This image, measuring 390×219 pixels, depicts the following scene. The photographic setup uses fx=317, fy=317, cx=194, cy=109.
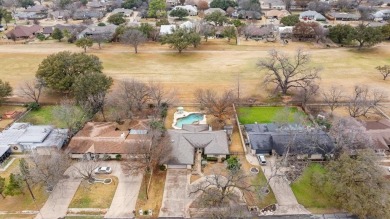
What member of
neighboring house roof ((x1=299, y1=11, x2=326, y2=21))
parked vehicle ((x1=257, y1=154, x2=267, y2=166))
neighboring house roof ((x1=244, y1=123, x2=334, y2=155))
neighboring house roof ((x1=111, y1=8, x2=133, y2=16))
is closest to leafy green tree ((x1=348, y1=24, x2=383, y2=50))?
neighboring house roof ((x1=299, y1=11, x2=326, y2=21))

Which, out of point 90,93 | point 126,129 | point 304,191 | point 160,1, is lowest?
point 304,191

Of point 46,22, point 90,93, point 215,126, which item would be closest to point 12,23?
point 46,22

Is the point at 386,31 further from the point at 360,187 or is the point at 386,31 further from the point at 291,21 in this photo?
the point at 360,187

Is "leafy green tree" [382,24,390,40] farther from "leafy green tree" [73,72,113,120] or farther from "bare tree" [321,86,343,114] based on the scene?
"leafy green tree" [73,72,113,120]

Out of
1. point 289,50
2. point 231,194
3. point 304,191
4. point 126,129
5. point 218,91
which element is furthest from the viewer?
point 289,50

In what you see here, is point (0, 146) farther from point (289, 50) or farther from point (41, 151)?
point (289, 50)

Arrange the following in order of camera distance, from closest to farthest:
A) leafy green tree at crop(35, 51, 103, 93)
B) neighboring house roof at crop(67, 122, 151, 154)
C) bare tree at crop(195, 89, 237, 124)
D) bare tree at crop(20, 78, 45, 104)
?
neighboring house roof at crop(67, 122, 151, 154), bare tree at crop(195, 89, 237, 124), leafy green tree at crop(35, 51, 103, 93), bare tree at crop(20, 78, 45, 104)
